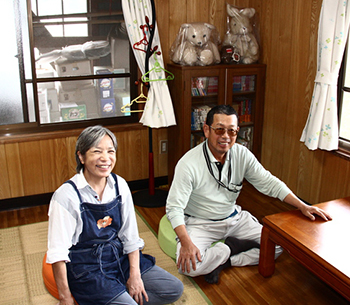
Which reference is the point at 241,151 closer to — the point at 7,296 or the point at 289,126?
the point at 289,126

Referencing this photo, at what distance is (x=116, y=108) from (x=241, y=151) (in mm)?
1507

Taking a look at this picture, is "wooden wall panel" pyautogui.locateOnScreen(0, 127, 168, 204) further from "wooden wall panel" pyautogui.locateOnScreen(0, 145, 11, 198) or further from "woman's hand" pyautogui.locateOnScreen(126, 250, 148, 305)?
"woman's hand" pyautogui.locateOnScreen(126, 250, 148, 305)

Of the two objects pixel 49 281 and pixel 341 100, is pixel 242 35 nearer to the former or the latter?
pixel 341 100

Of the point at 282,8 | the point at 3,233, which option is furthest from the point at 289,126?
the point at 3,233

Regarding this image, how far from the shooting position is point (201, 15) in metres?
3.68

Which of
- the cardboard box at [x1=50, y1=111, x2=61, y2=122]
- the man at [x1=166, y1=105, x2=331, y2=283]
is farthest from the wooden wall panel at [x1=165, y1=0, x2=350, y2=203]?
the cardboard box at [x1=50, y1=111, x2=61, y2=122]

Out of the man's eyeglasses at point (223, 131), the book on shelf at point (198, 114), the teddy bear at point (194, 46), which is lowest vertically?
the book on shelf at point (198, 114)

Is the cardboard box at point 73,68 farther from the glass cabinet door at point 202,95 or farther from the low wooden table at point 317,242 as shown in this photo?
the low wooden table at point 317,242

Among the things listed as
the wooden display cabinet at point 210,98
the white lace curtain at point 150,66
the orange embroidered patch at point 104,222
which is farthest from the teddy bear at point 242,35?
the orange embroidered patch at point 104,222

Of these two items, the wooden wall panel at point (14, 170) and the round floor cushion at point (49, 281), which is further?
the wooden wall panel at point (14, 170)

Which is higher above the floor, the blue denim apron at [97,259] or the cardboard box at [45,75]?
the cardboard box at [45,75]

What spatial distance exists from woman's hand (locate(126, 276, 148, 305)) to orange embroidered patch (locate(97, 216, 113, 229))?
28 cm

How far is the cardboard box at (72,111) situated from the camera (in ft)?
11.4

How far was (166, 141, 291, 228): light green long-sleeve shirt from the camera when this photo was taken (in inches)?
94.9
